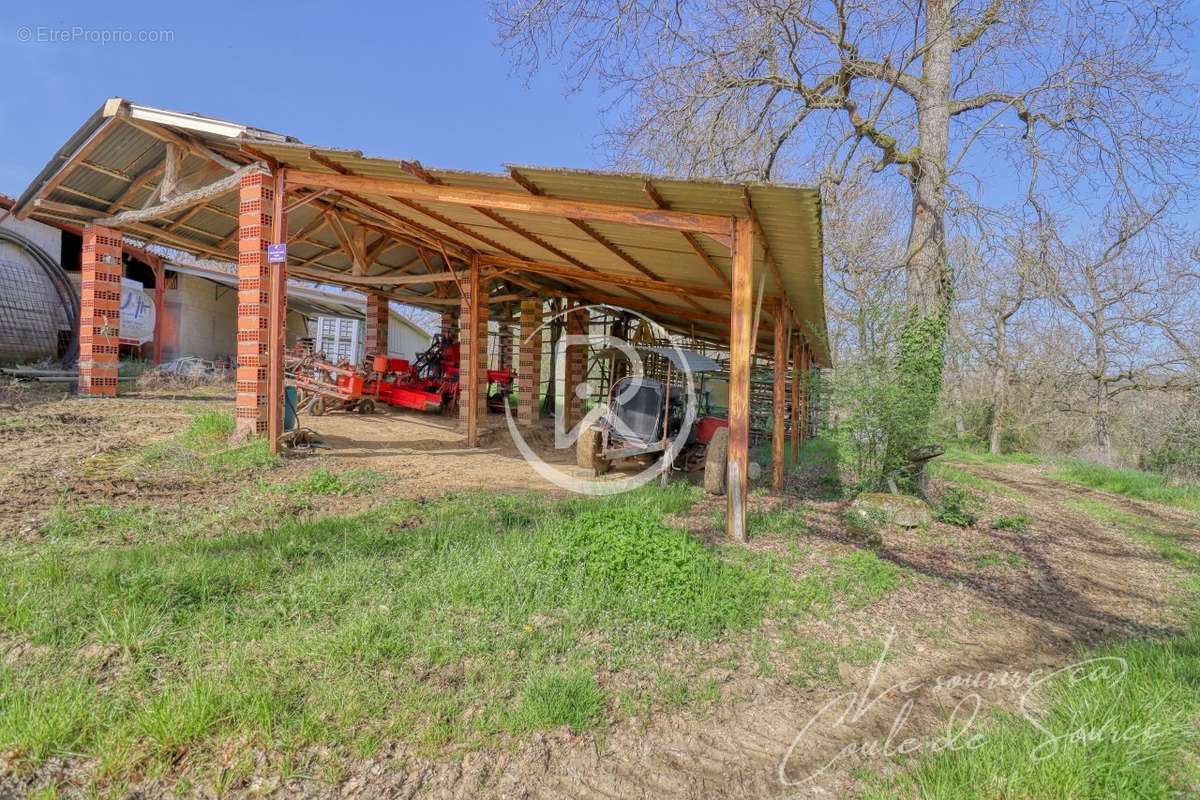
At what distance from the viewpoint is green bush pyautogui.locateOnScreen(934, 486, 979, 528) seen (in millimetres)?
7223

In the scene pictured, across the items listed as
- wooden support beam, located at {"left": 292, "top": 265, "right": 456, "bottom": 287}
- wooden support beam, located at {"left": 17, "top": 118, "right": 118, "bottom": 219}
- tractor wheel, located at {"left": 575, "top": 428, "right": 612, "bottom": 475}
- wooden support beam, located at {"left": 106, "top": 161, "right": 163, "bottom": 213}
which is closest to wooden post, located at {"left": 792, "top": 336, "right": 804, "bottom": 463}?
tractor wheel, located at {"left": 575, "top": 428, "right": 612, "bottom": 475}

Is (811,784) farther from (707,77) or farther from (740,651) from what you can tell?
(707,77)

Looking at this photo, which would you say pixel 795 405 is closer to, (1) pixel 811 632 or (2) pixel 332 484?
(1) pixel 811 632

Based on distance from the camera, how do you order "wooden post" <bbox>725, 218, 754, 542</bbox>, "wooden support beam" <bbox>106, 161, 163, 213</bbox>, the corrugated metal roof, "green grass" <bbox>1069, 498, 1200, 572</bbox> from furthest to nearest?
"wooden support beam" <bbox>106, 161, 163, 213</bbox>, "green grass" <bbox>1069, 498, 1200, 572</bbox>, "wooden post" <bbox>725, 218, 754, 542</bbox>, the corrugated metal roof

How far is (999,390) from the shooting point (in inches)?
809

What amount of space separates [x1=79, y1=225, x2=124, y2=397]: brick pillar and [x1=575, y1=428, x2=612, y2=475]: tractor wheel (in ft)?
30.4

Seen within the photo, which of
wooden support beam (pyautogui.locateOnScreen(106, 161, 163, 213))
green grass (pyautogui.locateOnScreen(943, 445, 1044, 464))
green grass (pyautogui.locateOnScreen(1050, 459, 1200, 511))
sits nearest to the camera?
wooden support beam (pyautogui.locateOnScreen(106, 161, 163, 213))

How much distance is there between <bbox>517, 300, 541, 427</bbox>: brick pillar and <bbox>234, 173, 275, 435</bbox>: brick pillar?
710 centimetres

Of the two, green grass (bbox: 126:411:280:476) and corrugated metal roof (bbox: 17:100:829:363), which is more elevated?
corrugated metal roof (bbox: 17:100:829:363)

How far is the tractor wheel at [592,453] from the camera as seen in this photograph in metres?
8.22

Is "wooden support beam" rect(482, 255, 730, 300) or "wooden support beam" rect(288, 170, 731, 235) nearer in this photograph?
"wooden support beam" rect(288, 170, 731, 235)
